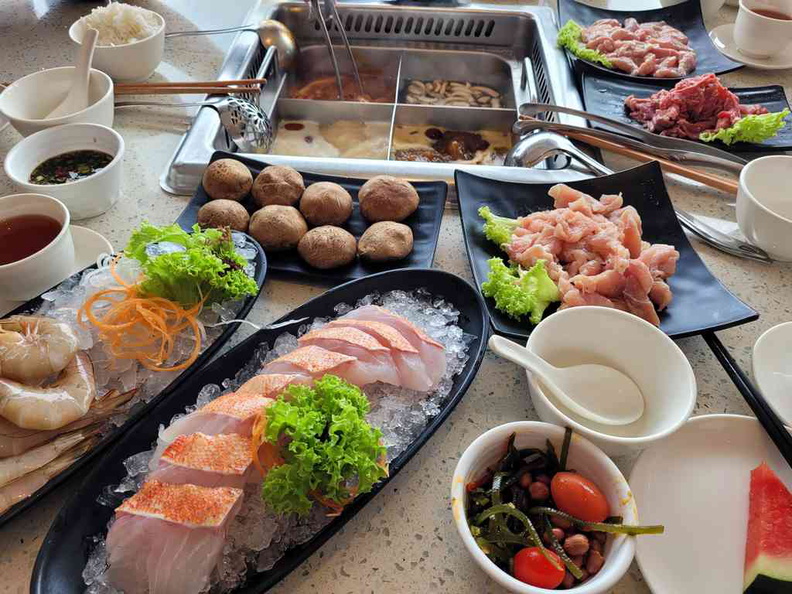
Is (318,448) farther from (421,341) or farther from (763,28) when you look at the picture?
(763,28)

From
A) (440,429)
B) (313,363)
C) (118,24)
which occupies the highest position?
(118,24)

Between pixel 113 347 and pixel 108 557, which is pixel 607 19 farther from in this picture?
pixel 108 557

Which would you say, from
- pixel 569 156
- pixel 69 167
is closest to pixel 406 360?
pixel 569 156

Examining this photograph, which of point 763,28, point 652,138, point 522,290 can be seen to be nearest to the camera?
point 522,290

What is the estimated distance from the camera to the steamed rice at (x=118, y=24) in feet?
6.69

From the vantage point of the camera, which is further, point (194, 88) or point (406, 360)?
point (194, 88)

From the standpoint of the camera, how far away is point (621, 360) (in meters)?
1.18

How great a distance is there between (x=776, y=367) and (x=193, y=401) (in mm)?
1273

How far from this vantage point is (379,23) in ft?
8.40

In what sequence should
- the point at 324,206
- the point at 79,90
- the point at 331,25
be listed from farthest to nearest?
1. the point at 331,25
2. the point at 79,90
3. the point at 324,206

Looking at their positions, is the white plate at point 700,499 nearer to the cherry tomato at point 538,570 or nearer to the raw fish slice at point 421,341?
the cherry tomato at point 538,570

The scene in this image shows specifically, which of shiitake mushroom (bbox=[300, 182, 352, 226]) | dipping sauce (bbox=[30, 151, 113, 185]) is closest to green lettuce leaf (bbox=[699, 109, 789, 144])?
shiitake mushroom (bbox=[300, 182, 352, 226])

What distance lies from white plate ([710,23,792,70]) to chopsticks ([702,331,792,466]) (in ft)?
5.32

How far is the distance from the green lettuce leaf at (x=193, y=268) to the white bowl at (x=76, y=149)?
38 cm
